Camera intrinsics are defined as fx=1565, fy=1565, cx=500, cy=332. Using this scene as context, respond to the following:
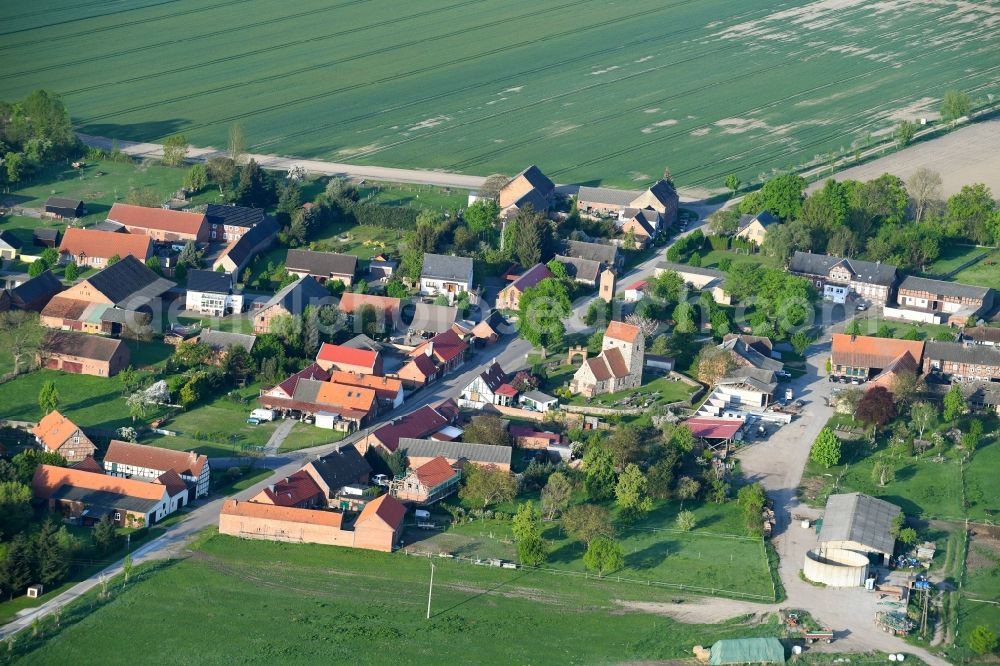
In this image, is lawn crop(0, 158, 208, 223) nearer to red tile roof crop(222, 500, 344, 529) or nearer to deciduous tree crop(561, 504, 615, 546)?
red tile roof crop(222, 500, 344, 529)

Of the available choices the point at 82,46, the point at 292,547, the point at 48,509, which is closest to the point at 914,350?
the point at 292,547

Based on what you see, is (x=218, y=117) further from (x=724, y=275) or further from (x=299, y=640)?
(x=299, y=640)

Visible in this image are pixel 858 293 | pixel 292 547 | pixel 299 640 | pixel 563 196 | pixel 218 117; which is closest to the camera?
pixel 299 640

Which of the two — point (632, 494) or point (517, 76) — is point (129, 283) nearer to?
point (632, 494)

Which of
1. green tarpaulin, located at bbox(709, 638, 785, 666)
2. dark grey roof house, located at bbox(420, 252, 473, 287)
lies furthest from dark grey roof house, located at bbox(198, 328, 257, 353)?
green tarpaulin, located at bbox(709, 638, 785, 666)

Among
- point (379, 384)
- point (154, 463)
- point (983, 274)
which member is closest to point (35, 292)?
point (379, 384)

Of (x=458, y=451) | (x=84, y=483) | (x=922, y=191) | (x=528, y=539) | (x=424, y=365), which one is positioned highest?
(x=922, y=191)
